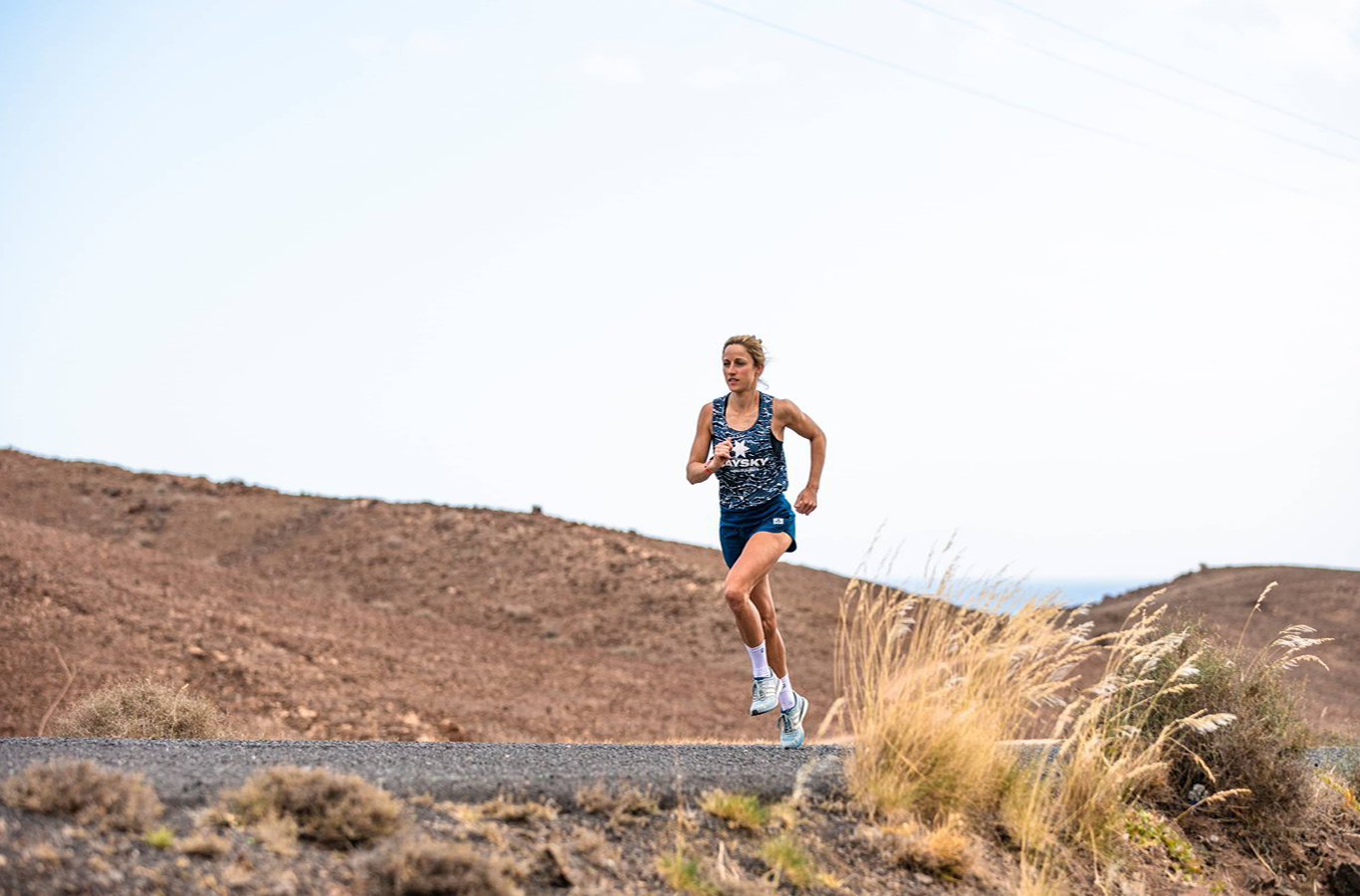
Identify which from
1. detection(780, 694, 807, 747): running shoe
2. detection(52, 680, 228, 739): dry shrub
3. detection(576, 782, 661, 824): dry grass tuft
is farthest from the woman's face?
detection(52, 680, 228, 739): dry shrub

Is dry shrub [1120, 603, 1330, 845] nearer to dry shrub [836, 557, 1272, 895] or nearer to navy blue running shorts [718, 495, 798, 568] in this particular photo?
dry shrub [836, 557, 1272, 895]

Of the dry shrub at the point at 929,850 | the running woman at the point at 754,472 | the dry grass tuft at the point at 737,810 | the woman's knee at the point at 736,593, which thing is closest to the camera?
the dry grass tuft at the point at 737,810

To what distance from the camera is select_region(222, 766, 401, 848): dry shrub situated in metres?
4.66

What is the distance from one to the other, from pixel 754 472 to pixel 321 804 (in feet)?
11.5

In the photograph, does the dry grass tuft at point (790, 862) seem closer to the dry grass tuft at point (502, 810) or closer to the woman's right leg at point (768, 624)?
the dry grass tuft at point (502, 810)

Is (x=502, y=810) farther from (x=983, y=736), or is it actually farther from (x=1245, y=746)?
(x=1245, y=746)

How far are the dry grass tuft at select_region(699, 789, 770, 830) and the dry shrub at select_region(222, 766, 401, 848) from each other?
146 cm

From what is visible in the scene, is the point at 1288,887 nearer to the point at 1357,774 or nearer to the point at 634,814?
the point at 1357,774

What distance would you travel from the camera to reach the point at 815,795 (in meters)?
6.08

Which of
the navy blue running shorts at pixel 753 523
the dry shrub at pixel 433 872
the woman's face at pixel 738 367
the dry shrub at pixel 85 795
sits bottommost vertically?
the dry shrub at pixel 433 872

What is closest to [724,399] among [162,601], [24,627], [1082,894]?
[1082,894]

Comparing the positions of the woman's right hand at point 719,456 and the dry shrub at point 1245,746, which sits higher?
the woman's right hand at point 719,456

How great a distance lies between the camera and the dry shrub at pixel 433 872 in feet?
14.0

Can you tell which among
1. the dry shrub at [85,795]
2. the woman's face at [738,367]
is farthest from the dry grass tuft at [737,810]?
the woman's face at [738,367]
